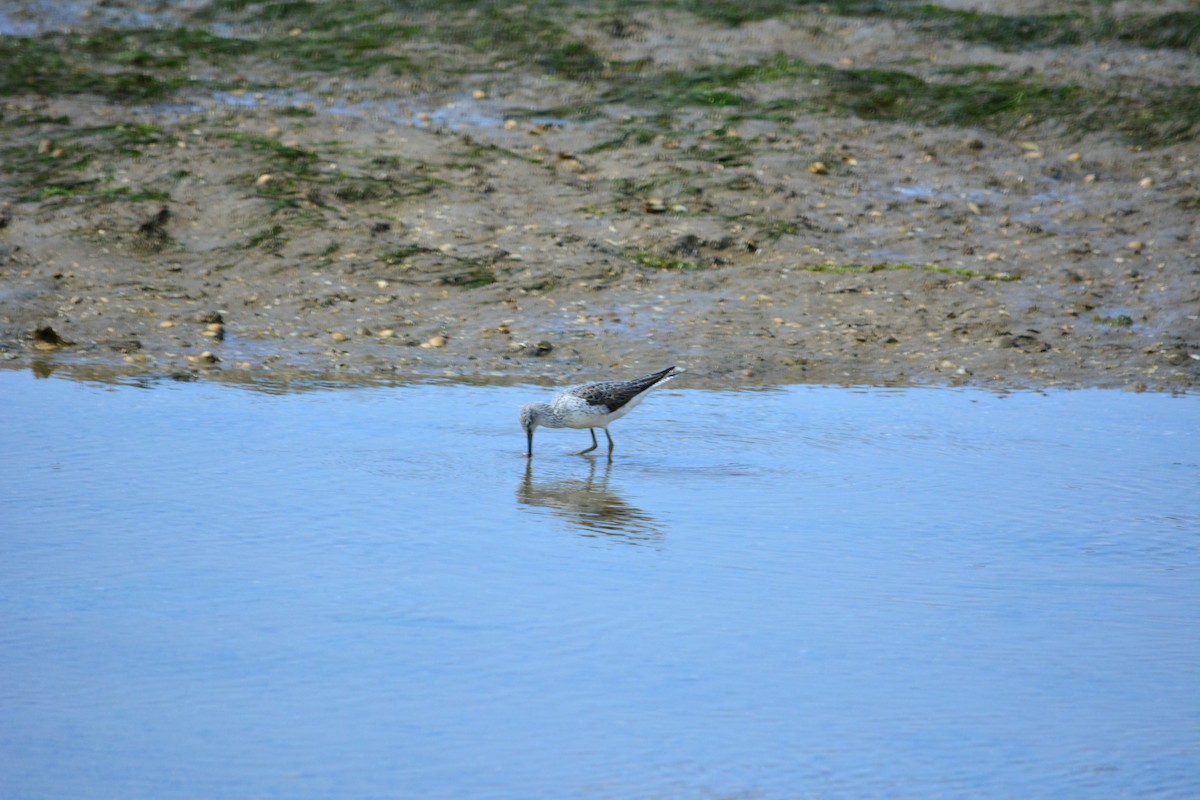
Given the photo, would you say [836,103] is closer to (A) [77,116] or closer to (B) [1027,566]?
(A) [77,116]

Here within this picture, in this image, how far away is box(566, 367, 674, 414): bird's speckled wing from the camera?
27.2ft

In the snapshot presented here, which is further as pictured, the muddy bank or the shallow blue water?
the muddy bank

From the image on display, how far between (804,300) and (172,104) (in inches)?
296

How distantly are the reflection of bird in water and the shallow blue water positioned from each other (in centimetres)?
3

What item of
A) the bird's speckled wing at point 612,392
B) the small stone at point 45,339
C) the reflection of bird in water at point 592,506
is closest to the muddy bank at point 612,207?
the small stone at point 45,339

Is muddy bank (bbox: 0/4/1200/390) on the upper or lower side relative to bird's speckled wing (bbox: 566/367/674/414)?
upper

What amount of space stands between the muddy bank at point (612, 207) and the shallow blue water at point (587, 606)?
1.81 meters

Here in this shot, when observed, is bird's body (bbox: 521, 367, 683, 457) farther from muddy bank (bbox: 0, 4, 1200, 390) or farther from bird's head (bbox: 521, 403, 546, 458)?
muddy bank (bbox: 0, 4, 1200, 390)

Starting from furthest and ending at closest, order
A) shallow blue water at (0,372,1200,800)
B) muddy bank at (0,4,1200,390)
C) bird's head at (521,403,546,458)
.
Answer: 1. muddy bank at (0,4,1200,390)
2. bird's head at (521,403,546,458)
3. shallow blue water at (0,372,1200,800)

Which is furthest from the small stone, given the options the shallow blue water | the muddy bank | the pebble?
the shallow blue water

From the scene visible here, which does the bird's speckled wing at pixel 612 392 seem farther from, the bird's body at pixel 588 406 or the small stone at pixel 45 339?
the small stone at pixel 45 339

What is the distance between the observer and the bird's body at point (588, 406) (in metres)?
8.19

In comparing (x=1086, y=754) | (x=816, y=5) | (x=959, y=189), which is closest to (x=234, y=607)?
(x=1086, y=754)

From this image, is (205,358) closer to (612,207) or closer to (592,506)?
(592,506)
